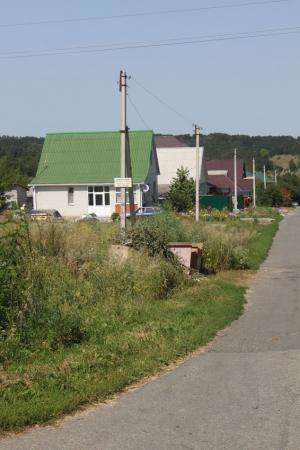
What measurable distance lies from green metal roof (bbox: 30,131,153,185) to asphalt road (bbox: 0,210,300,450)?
160ft

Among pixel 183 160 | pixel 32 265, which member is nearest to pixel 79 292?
pixel 32 265

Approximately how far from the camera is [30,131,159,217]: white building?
58.5m

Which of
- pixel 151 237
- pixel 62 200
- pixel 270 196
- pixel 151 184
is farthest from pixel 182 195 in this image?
pixel 151 237

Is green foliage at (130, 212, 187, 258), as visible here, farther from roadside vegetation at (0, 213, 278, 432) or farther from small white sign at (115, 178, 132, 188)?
small white sign at (115, 178, 132, 188)

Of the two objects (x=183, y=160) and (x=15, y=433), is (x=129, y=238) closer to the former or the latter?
(x=15, y=433)

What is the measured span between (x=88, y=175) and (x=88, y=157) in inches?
88.9

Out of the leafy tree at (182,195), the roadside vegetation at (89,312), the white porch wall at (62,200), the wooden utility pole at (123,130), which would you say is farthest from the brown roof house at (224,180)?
the roadside vegetation at (89,312)

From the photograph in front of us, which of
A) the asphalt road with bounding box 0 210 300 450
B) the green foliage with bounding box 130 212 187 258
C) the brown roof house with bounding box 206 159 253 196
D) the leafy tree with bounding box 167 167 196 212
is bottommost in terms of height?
the asphalt road with bounding box 0 210 300 450

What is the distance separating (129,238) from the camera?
16.1m

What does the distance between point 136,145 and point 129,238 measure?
4560 cm

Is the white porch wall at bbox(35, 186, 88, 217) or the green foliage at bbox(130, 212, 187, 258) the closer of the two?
the green foliage at bbox(130, 212, 187, 258)

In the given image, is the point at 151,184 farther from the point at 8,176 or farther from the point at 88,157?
the point at 8,176

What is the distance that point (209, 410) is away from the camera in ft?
21.0

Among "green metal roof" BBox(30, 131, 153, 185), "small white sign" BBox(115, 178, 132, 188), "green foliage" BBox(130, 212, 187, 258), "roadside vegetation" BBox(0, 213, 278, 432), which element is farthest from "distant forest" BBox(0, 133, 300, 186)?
"green foliage" BBox(130, 212, 187, 258)
